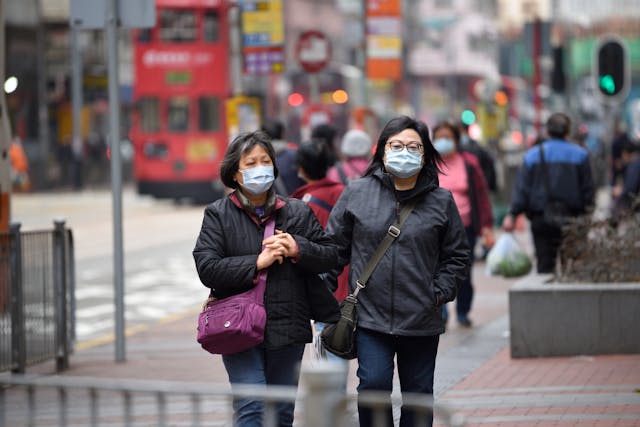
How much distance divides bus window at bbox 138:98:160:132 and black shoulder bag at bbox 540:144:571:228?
80.5ft

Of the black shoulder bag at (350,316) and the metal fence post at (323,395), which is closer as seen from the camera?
the metal fence post at (323,395)

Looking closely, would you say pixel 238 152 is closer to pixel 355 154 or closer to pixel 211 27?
pixel 355 154

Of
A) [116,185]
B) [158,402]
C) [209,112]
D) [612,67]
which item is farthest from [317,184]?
[209,112]

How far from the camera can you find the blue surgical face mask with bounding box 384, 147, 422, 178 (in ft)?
22.0

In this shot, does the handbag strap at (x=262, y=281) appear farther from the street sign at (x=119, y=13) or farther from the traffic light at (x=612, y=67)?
the traffic light at (x=612, y=67)

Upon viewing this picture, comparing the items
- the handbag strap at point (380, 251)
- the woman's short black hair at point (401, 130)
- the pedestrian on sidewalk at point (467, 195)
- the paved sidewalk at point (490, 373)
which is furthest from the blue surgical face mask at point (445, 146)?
the handbag strap at point (380, 251)

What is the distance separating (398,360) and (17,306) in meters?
4.66

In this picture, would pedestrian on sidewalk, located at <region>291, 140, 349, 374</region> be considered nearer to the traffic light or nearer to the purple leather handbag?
the purple leather handbag

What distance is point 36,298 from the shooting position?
10938 millimetres

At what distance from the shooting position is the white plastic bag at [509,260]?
12.7m

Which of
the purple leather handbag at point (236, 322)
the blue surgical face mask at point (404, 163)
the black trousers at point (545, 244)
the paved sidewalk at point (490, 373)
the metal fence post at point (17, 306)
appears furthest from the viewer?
the black trousers at point (545, 244)

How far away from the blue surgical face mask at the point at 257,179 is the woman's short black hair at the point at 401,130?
2.22 ft

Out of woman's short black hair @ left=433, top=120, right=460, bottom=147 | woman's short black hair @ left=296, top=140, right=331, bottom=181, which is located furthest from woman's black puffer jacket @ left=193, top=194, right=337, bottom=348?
woman's short black hair @ left=433, top=120, right=460, bottom=147

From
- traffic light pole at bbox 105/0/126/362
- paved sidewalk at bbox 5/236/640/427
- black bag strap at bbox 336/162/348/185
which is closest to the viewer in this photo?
paved sidewalk at bbox 5/236/640/427
